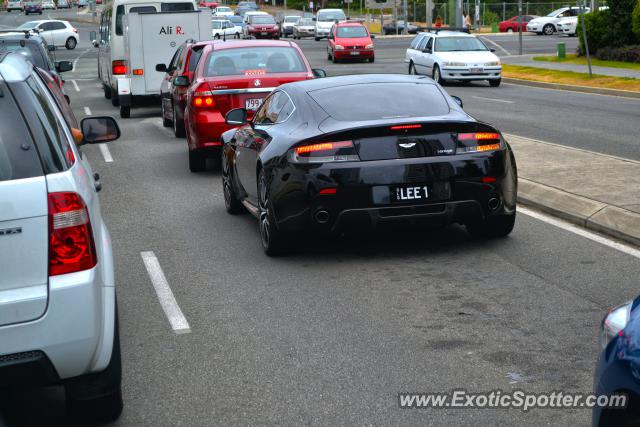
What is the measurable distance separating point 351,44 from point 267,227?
39.7m

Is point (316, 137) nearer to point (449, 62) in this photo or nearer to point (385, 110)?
point (385, 110)

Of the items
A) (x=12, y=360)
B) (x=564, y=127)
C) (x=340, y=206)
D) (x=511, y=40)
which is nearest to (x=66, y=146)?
(x=12, y=360)

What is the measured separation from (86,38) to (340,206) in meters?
74.2

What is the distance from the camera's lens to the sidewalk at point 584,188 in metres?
9.67

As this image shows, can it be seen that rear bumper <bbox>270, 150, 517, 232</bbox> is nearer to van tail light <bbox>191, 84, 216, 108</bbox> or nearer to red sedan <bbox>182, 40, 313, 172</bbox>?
red sedan <bbox>182, 40, 313, 172</bbox>

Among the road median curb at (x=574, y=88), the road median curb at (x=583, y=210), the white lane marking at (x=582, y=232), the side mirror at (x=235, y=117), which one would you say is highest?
the side mirror at (x=235, y=117)

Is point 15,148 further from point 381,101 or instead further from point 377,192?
point 381,101

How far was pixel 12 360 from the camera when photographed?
4.41 meters

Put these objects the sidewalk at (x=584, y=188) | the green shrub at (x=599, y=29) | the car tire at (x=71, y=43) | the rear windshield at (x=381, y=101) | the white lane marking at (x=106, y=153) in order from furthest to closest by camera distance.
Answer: the car tire at (x=71, y=43) < the green shrub at (x=599, y=29) < the white lane marking at (x=106, y=153) < the sidewalk at (x=584, y=188) < the rear windshield at (x=381, y=101)

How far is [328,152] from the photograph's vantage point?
8469 millimetres

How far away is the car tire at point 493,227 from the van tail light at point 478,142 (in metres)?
0.65

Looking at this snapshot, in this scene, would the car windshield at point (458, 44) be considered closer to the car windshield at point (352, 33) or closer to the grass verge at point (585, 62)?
the grass verge at point (585, 62)

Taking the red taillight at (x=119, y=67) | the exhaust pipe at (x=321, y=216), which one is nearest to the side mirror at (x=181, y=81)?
the exhaust pipe at (x=321, y=216)

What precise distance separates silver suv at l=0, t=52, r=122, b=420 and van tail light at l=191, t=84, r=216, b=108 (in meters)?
9.77
